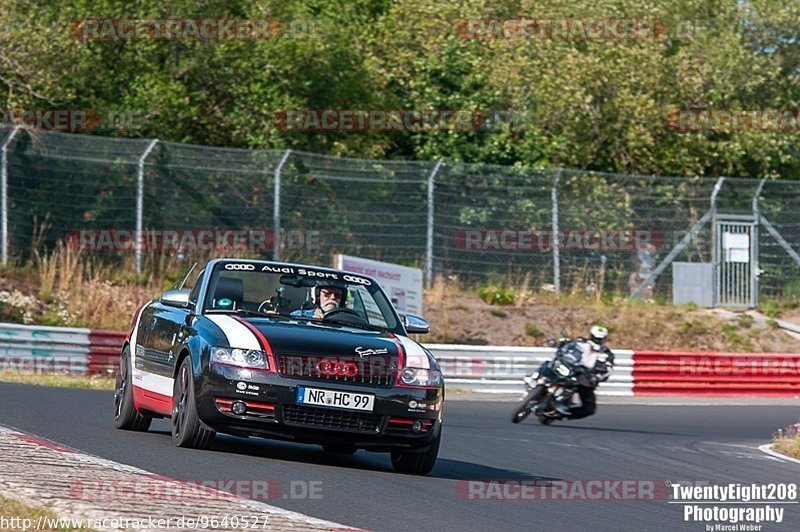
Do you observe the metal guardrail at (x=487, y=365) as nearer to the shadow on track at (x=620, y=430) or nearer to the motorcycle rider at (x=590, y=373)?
the shadow on track at (x=620, y=430)

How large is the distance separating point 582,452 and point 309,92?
18831 mm

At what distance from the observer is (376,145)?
31.9 meters

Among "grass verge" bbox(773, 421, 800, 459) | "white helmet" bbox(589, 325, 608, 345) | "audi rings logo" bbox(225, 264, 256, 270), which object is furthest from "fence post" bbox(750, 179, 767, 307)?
"audi rings logo" bbox(225, 264, 256, 270)

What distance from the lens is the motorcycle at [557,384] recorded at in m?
17.6

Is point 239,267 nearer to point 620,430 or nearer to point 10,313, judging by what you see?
point 620,430

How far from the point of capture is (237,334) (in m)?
9.41

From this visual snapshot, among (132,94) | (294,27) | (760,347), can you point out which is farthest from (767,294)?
(132,94)

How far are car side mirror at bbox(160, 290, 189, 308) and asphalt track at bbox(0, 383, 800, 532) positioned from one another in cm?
Result: 100

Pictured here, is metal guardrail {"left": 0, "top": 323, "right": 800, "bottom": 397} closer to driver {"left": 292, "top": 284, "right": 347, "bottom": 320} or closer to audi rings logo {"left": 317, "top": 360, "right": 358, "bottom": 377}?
driver {"left": 292, "top": 284, "right": 347, "bottom": 320}

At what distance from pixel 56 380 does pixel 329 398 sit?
10.8 metres

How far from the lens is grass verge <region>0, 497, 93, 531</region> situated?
5996mm

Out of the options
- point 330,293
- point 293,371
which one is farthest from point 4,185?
point 293,371

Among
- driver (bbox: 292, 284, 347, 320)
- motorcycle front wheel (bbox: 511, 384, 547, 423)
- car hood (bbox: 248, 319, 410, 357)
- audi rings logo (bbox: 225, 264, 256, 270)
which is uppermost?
audi rings logo (bbox: 225, 264, 256, 270)

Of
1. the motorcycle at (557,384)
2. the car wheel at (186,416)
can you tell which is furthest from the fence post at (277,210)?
the car wheel at (186,416)
